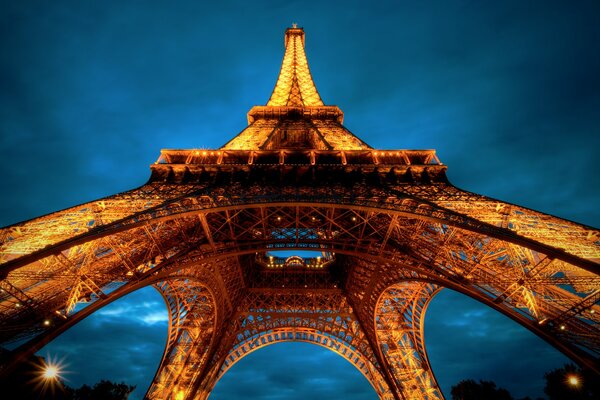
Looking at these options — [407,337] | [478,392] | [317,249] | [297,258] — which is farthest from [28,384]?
[478,392]

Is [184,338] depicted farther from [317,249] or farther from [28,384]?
[317,249]

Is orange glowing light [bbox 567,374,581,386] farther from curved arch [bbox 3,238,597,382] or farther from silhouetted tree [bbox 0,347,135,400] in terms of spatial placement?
silhouetted tree [bbox 0,347,135,400]

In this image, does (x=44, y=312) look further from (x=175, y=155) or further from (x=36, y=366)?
(x=175, y=155)

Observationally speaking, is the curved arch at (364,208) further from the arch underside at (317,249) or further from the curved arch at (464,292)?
the curved arch at (464,292)

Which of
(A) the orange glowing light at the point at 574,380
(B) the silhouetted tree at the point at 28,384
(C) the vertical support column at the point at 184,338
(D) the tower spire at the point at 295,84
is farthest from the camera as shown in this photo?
(D) the tower spire at the point at 295,84

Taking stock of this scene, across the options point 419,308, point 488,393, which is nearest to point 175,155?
point 419,308

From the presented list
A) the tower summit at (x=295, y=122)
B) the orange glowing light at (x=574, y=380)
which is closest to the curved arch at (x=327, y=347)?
the orange glowing light at (x=574, y=380)

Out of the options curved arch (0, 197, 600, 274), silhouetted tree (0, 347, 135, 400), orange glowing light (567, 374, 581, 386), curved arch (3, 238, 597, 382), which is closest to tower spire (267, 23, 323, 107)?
curved arch (0, 197, 600, 274)

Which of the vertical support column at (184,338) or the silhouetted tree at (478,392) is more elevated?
the vertical support column at (184,338)
